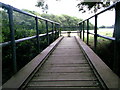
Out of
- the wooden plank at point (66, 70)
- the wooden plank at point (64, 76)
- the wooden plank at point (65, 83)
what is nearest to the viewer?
the wooden plank at point (65, 83)

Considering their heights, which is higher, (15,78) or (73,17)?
(73,17)

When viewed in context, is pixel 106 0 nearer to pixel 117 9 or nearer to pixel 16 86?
pixel 117 9

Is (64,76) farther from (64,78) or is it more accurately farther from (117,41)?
(117,41)

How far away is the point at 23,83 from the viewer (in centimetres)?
186

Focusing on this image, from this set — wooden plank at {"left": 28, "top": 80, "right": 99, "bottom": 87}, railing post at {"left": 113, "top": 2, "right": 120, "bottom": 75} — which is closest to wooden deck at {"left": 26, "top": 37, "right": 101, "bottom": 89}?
wooden plank at {"left": 28, "top": 80, "right": 99, "bottom": 87}

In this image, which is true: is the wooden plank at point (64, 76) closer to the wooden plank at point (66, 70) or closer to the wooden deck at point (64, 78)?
the wooden deck at point (64, 78)

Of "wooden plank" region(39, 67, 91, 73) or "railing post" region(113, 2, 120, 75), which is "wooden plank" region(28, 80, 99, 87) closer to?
"railing post" region(113, 2, 120, 75)

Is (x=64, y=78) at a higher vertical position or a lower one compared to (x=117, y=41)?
lower

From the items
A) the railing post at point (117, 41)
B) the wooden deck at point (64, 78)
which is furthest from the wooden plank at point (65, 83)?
the railing post at point (117, 41)

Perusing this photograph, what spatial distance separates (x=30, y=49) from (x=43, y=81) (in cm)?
178

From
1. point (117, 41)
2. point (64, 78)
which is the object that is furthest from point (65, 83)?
point (117, 41)

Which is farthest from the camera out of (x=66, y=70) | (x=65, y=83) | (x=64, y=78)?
(x=66, y=70)

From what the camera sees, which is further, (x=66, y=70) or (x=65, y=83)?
(x=66, y=70)

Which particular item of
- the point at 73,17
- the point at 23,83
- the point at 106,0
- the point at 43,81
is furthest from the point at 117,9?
the point at 73,17
